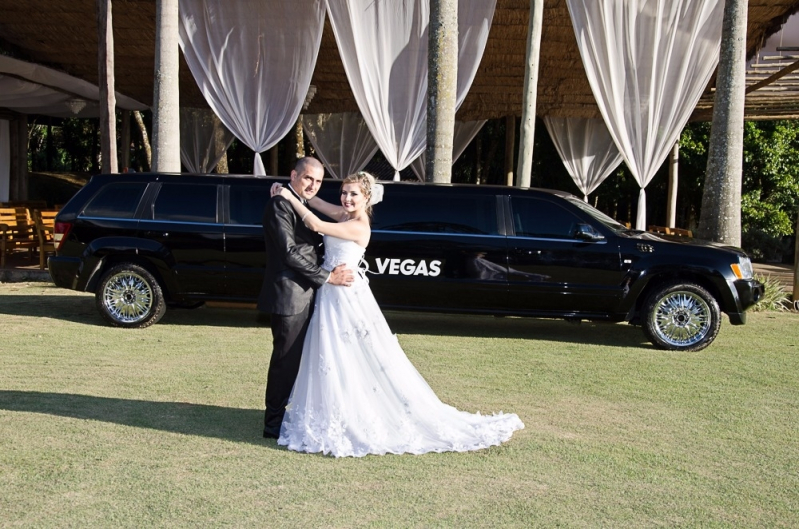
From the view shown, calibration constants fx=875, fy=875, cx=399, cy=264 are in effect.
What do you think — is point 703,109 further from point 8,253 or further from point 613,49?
point 8,253

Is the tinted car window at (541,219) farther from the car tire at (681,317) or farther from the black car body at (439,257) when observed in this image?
the car tire at (681,317)

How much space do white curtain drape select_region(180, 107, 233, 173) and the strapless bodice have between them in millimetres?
16463

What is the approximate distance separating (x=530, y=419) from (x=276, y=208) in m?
2.39

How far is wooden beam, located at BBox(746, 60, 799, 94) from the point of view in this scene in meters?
14.3

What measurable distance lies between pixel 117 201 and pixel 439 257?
3765 mm

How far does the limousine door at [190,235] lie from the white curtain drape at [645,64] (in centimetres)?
609

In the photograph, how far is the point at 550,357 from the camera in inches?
343

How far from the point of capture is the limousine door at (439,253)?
9422mm

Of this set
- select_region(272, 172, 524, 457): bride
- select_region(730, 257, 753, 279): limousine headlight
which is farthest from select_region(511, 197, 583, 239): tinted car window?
select_region(272, 172, 524, 457): bride

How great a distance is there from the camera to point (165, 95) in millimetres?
12391

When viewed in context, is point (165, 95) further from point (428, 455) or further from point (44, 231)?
point (428, 455)

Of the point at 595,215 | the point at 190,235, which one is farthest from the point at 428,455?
the point at 190,235

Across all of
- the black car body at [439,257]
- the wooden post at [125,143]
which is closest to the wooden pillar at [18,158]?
the wooden post at [125,143]

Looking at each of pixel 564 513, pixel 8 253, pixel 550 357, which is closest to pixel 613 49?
pixel 550 357
